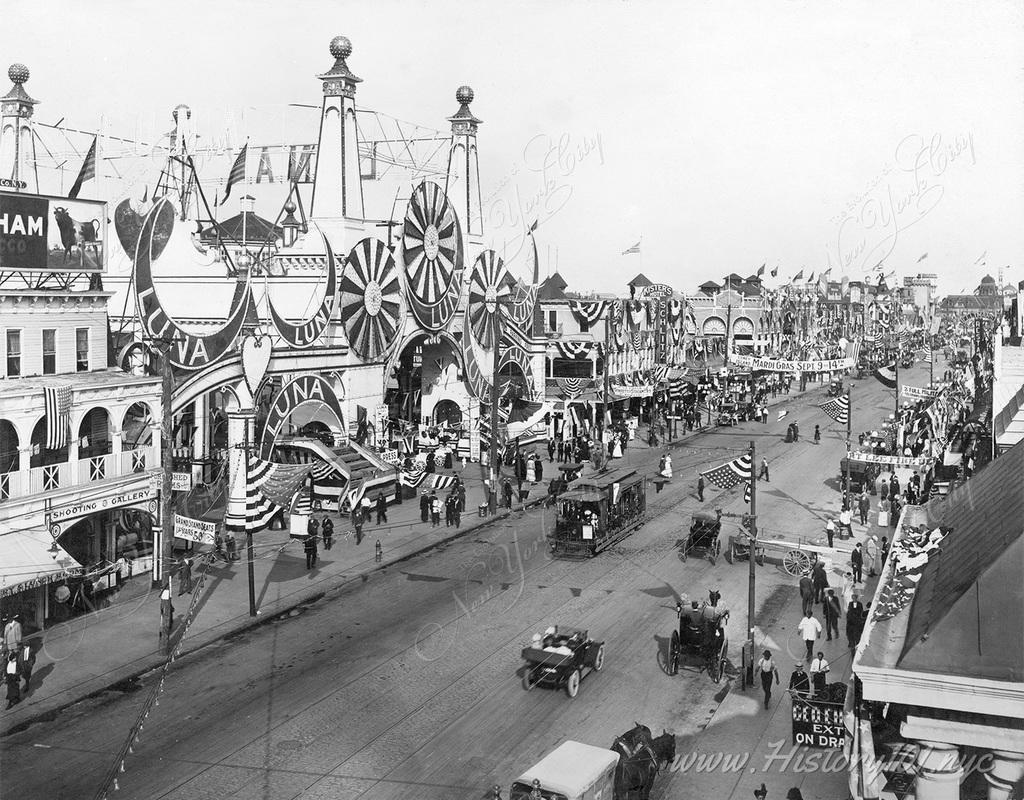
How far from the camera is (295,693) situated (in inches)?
794

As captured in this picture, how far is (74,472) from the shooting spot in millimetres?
26438

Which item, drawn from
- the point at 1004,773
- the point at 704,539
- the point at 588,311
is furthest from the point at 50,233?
the point at 588,311

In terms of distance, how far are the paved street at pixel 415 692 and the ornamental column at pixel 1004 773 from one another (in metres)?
7.90

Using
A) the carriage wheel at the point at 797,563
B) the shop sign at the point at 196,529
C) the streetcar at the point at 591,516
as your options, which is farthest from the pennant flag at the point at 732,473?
the shop sign at the point at 196,529

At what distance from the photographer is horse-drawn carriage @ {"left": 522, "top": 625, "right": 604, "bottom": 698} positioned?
65.9 feet

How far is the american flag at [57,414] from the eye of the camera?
83.0ft

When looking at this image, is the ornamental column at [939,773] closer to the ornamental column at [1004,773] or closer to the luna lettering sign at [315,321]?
the ornamental column at [1004,773]

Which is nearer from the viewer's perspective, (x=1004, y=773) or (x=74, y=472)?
(x=1004, y=773)

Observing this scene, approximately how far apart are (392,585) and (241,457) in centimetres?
564

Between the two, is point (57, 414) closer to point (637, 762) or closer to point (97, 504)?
point (97, 504)

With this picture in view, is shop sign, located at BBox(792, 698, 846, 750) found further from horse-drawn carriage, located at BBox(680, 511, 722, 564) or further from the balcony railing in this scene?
the balcony railing

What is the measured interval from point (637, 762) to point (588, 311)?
186 ft

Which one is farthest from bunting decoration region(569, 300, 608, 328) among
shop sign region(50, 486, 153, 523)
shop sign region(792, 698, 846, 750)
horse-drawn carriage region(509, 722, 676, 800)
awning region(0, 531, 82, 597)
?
horse-drawn carriage region(509, 722, 676, 800)

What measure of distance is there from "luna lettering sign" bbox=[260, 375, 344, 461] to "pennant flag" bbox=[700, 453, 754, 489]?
14.8m
